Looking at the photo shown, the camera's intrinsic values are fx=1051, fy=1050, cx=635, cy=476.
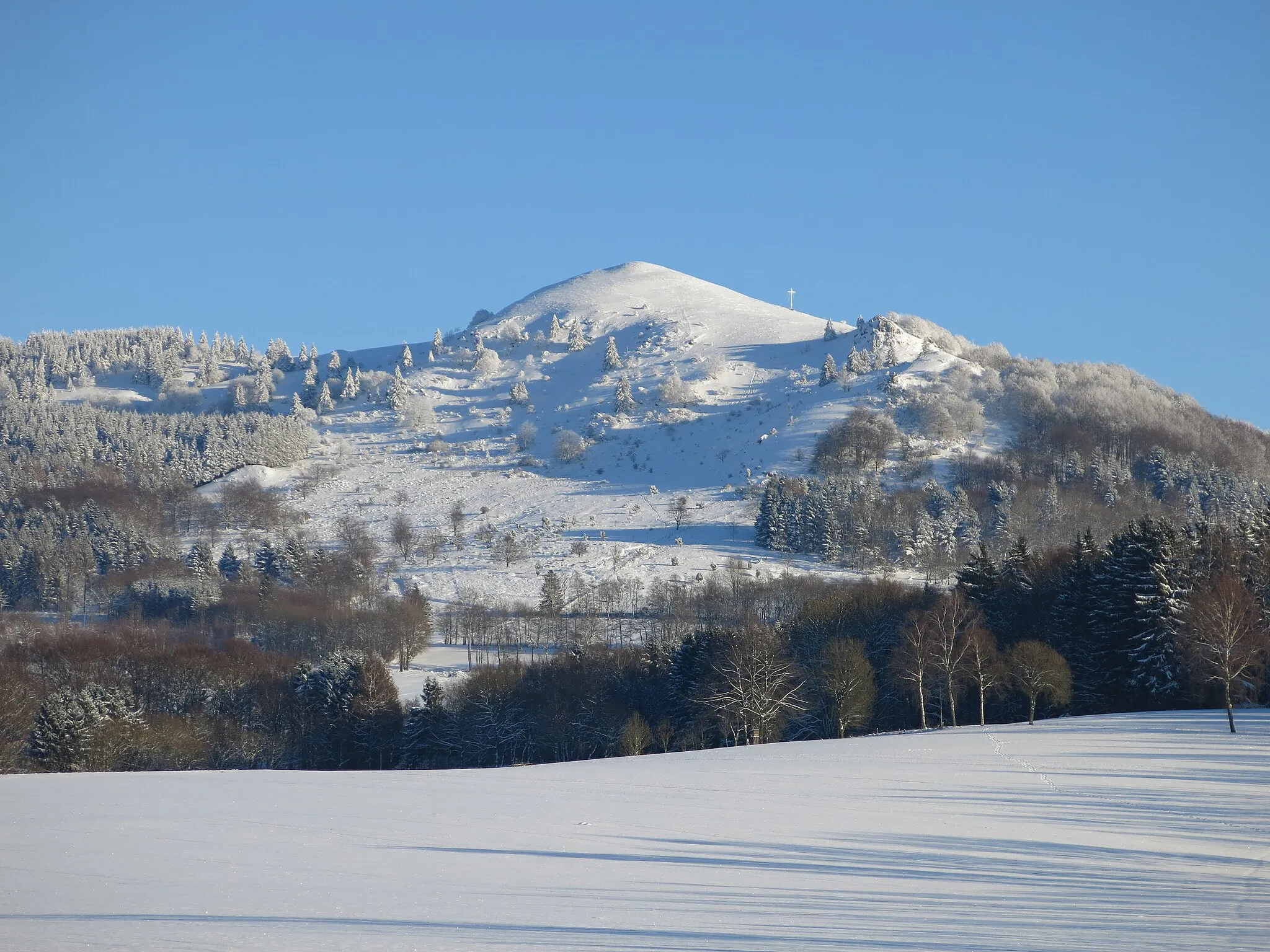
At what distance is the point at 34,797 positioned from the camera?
2731 centimetres

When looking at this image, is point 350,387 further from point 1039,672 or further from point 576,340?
point 1039,672

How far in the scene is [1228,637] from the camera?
3619 centimetres

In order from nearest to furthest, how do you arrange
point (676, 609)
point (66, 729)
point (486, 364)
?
point (66, 729)
point (676, 609)
point (486, 364)

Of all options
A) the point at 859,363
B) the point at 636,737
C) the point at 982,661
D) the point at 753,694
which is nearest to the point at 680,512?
the point at 859,363

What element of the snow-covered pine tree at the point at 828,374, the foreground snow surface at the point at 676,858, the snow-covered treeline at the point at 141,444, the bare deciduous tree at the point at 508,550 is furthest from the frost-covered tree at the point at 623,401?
the foreground snow surface at the point at 676,858

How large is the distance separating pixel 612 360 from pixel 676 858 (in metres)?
156

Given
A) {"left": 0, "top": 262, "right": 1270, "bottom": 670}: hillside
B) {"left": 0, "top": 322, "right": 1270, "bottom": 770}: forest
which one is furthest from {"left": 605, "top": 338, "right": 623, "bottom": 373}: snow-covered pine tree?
{"left": 0, "top": 322, "right": 1270, "bottom": 770}: forest

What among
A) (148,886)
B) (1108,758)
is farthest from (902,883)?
(1108,758)

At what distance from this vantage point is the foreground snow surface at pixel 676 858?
45.8 feet

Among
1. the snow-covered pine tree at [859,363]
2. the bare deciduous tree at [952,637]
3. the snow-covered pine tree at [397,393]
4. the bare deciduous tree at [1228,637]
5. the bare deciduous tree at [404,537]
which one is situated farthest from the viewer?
the snow-covered pine tree at [397,393]

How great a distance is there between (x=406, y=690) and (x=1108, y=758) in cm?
4441

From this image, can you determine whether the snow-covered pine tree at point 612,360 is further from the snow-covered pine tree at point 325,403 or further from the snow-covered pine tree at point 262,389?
the snow-covered pine tree at point 262,389

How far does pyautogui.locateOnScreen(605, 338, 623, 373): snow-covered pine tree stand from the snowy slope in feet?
4.65

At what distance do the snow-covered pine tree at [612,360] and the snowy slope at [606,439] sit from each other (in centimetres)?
142
